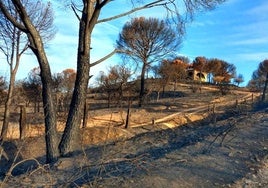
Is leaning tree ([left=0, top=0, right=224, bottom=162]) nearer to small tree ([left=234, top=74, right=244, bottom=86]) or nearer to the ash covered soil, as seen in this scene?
the ash covered soil

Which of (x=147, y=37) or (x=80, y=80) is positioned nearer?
(x=80, y=80)

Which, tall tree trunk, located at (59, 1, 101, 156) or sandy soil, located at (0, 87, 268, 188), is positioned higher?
tall tree trunk, located at (59, 1, 101, 156)

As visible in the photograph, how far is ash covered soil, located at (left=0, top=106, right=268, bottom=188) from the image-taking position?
631 cm

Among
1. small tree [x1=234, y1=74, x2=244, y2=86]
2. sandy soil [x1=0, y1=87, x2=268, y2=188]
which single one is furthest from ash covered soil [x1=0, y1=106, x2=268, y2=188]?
small tree [x1=234, y1=74, x2=244, y2=86]

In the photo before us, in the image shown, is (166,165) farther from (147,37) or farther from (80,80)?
(147,37)

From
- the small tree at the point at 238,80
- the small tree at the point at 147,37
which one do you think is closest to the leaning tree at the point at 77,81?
the small tree at the point at 147,37

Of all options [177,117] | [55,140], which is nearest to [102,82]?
[177,117]

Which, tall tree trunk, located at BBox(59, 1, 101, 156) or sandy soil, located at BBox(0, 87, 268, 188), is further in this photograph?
tall tree trunk, located at BBox(59, 1, 101, 156)

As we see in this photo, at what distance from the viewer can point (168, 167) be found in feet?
23.4

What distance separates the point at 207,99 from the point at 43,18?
29806 millimetres

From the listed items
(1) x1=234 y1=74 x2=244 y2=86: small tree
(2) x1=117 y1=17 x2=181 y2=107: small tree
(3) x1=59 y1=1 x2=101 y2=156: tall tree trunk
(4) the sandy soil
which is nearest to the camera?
(4) the sandy soil

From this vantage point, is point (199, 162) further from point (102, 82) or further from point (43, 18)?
point (102, 82)

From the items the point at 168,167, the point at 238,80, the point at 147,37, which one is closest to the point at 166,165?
the point at 168,167

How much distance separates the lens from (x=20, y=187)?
6.43m
